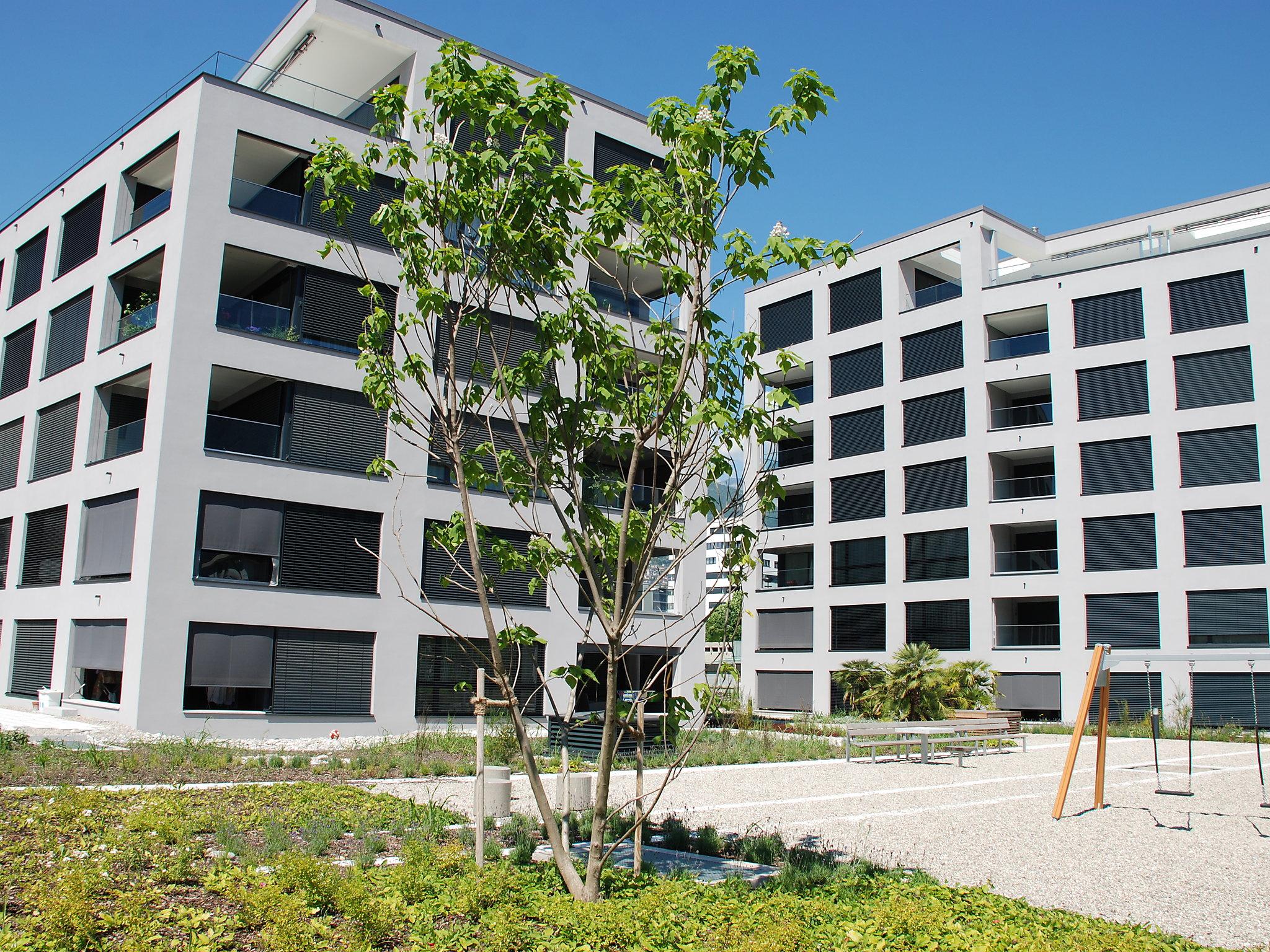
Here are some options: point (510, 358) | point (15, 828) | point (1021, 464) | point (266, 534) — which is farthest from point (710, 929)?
point (1021, 464)

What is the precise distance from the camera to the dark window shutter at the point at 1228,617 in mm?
30562

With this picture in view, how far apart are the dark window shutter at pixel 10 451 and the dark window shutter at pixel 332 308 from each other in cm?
1046

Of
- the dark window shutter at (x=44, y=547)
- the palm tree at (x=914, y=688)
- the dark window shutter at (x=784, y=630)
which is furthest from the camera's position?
the dark window shutter at (x=784, y=630)

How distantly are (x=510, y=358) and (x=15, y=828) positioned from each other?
17.6 m

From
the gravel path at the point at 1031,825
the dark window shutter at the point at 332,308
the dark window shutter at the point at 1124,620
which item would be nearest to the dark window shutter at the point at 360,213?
the dark window shutter at the point at 332,308

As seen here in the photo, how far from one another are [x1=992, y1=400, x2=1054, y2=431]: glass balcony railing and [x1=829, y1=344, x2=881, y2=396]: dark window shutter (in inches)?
203

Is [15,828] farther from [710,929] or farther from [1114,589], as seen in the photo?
[1114,589]

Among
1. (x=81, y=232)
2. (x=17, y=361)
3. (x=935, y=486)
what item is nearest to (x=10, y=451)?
(x=17, y=361)

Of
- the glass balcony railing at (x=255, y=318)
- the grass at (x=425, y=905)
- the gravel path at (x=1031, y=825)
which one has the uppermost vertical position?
the glass balcony railing at (x=255, y=318)

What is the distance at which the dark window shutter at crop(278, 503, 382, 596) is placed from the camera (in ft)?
71.2

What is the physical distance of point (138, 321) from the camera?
22828mm

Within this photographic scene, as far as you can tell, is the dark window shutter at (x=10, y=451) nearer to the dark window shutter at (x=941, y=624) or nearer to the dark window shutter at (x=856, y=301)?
the dark window shutter at (x=941, y=624)

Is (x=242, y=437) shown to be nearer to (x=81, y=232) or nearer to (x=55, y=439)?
(x=55, y=439)

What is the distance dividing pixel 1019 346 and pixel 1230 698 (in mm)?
13801
